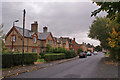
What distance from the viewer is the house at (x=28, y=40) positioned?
28859 mm

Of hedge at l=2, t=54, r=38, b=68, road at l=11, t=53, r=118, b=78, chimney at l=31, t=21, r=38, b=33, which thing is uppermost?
chimney at l=31, t=21, r=38, b=33

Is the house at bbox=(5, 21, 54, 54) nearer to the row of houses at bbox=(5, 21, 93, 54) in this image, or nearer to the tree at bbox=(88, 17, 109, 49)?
the row of houses at bbox=(5, 21, 93, 54)

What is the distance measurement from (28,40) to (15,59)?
15.9m

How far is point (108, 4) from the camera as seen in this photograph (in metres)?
3.57

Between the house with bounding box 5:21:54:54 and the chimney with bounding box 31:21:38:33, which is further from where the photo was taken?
the chimney with bounding box 31:21:38:33

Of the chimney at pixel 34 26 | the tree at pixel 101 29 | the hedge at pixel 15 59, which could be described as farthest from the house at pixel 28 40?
the tree at pixel 101 29

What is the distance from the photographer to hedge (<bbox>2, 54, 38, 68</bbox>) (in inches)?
508

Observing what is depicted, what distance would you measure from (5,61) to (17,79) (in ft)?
17.6

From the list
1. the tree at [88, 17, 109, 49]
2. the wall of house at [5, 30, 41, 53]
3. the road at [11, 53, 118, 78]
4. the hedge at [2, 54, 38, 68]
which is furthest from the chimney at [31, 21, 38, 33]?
the road at [11, 53, 118, 78]

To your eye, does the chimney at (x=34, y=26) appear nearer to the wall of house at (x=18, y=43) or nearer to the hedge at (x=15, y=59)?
the wall of house at (x=18, y=43)

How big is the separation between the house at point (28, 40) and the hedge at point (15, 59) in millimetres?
9518

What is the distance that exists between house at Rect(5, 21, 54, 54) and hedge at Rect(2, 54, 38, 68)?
952 centimetres

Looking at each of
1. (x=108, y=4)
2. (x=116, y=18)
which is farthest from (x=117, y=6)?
(x=116, y=18)

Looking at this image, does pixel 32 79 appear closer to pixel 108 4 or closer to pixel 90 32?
pixel 108 4
